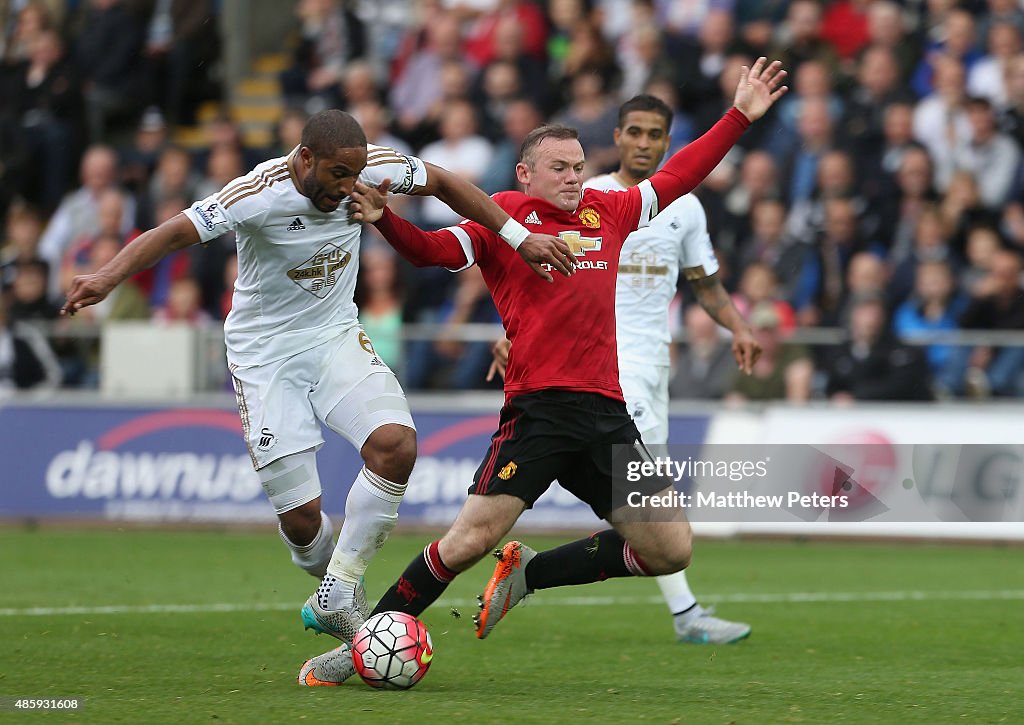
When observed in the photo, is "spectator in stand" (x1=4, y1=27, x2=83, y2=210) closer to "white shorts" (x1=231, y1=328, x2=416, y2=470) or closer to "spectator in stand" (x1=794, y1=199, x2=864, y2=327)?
"spectator in stand" (x1=794, y1=199, x2=864, y2=327)

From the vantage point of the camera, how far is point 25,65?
67.5 feet

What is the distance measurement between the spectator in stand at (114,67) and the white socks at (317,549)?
1351 cm

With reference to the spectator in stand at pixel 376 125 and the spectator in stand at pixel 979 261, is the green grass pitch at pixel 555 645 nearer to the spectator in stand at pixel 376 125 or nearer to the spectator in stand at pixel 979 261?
the spectator in stand at pixel 979 261

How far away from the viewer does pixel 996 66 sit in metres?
16.3

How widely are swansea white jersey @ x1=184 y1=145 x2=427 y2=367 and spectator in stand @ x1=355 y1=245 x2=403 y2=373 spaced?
7.66 meters

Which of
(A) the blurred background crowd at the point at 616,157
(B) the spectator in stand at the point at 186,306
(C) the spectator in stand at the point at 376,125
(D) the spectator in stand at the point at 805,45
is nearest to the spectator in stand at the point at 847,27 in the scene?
(A) the blurred background crowd at the point at 616,157

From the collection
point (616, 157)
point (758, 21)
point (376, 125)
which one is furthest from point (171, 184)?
point (758, 21)

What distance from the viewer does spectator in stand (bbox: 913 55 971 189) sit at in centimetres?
1608

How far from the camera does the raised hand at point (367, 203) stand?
7.18 meters

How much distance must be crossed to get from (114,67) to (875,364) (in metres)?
10.5

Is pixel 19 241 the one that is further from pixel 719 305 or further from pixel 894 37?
pixel 719 305

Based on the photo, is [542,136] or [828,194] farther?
[828,194]

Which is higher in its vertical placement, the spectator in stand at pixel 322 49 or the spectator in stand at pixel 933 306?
the spectator in stand at pixel 322 49

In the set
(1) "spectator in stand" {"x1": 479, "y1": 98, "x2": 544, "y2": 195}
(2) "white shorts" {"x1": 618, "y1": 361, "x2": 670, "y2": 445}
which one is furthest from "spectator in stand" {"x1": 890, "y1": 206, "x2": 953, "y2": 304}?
(2) "white shorts" {"x1": 618, "y1": 361, "x2": 670, "y2": 445}
